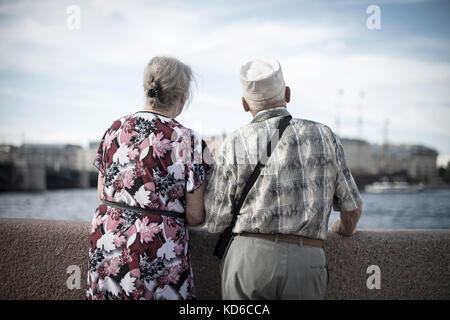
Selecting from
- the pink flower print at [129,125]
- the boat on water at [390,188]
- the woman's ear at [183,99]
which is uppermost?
the woman's ear at [183,99]

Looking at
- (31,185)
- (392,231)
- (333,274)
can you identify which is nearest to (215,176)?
(333,274)

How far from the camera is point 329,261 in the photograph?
265 centimetres

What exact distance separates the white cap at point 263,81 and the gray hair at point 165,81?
1.20 ft

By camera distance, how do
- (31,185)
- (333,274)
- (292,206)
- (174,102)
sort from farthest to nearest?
1. (31,185)
2. (333,274)
3. (174,102)
4. (292,206)

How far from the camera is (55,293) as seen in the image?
9.31 feet

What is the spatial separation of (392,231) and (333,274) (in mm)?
500

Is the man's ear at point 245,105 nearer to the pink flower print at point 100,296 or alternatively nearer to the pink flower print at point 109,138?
the pink flower print at point 109,138

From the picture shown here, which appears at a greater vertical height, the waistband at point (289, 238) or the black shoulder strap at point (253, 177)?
the black shoulder strap at point (253, 177)

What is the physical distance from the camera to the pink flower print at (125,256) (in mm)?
2090

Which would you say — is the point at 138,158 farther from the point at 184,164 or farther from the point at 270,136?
the point at 270,136

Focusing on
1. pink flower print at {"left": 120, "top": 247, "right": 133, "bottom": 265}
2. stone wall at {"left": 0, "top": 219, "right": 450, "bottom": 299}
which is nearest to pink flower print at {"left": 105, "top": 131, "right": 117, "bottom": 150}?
pink flower print at {"left": 120, "top": 247, "right": 133, "bottom": 265}

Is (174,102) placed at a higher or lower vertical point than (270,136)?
higher

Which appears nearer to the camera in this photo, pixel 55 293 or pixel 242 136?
pixel 242 136

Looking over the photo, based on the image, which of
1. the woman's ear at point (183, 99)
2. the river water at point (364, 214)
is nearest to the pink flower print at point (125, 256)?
the woman's ear at point (183, 99)
